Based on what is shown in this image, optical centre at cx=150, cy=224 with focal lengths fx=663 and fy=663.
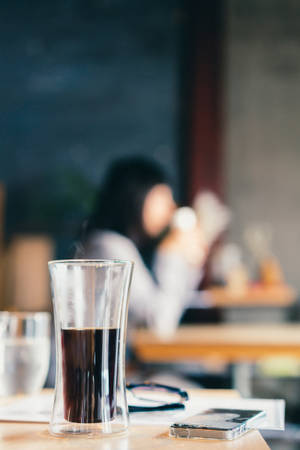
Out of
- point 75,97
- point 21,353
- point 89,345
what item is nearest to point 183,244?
point 75,97

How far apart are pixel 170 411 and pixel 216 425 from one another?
15 cm

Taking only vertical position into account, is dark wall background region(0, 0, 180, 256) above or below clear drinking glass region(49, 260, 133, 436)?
above

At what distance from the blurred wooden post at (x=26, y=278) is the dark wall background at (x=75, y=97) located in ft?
0.28

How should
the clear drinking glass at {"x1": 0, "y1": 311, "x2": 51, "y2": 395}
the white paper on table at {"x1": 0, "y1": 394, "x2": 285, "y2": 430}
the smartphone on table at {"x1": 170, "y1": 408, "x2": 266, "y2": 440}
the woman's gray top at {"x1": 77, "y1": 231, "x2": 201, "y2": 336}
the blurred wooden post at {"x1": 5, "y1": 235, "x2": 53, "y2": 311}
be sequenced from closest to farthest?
the smartphone on table at {"x1": 170, "y1": 408, "x2": 266, "y2": 440} → the white paper on table at {"x1": 0, "y1": 394, "x2": 285, "y2": 430} → the clear drinking glass at {"x1": 0, "y1": 311, "x2": 51, "y2": 395} → the woman's gray top at {"x1": 77, "y1": 231, "x2": 201, "y2": 336} → the blurred wooden post at {"x1": 5, "y1": 235, "x2": 53, "y2": 311}

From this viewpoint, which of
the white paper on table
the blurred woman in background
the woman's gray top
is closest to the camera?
the white paper on table

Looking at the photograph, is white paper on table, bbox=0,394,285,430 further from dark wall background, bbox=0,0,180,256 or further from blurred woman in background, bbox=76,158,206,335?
dark wall background, bbox=0,0,180,256

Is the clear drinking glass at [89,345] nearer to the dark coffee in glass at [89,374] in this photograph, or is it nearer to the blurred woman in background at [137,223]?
the dark coffee in glass at [89,374]

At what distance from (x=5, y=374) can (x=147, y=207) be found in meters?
2.14

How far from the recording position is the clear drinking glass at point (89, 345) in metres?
0.68

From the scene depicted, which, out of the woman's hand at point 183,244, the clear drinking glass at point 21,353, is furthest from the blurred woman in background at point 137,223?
the clear drinking glass at point 21,353

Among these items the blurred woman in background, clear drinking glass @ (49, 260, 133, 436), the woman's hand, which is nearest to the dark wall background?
the woman's hand

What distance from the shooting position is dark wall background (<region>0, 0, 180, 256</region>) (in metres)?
4.65

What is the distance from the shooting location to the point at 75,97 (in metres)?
4.73

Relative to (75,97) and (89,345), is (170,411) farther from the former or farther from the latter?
(75,97)
